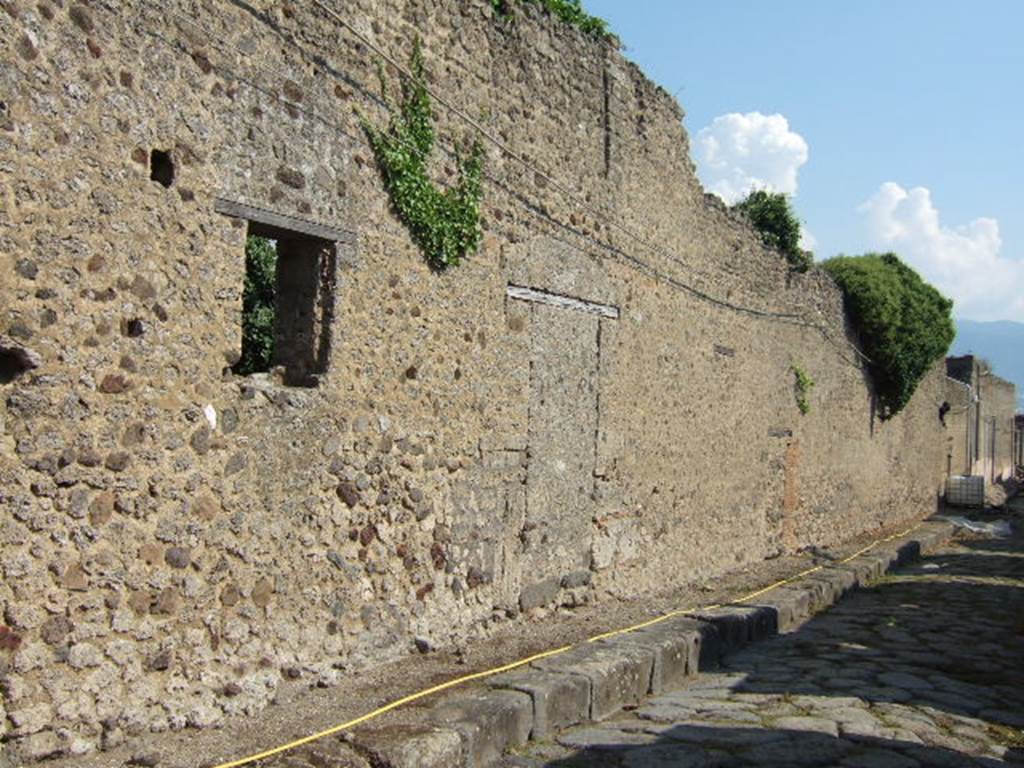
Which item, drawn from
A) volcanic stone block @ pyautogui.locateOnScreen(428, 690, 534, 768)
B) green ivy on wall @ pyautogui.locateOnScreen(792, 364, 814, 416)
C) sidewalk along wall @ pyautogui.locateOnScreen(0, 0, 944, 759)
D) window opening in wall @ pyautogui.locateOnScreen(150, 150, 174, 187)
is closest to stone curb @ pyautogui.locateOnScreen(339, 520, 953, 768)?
volcanic stone block @ pyautogui.locateOnScreen(428, 690, 534, 768)

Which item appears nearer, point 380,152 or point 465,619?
point 380,152

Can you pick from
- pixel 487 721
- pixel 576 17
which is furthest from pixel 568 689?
pixel 576 17

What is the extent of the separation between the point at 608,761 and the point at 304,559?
1700 mm

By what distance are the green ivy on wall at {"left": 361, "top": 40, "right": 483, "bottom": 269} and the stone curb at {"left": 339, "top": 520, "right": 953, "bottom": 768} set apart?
95.8 inches

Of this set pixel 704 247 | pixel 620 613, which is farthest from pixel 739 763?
pixel 704 247

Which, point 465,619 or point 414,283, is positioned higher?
point 414,283

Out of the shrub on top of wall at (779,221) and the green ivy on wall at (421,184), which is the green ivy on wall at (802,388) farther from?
the green ivy on wall at (421,184)

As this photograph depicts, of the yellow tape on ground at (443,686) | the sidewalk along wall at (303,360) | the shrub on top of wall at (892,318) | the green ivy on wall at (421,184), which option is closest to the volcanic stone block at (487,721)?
the yellow tape on ground at (443,686)

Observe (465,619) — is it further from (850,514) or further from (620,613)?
(850,514)

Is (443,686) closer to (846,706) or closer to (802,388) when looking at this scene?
(846,706)

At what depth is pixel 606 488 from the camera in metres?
7.99

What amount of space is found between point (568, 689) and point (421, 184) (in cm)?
286

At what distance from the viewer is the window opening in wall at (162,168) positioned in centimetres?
431

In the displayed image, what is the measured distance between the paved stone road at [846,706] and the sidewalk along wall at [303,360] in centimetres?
127
